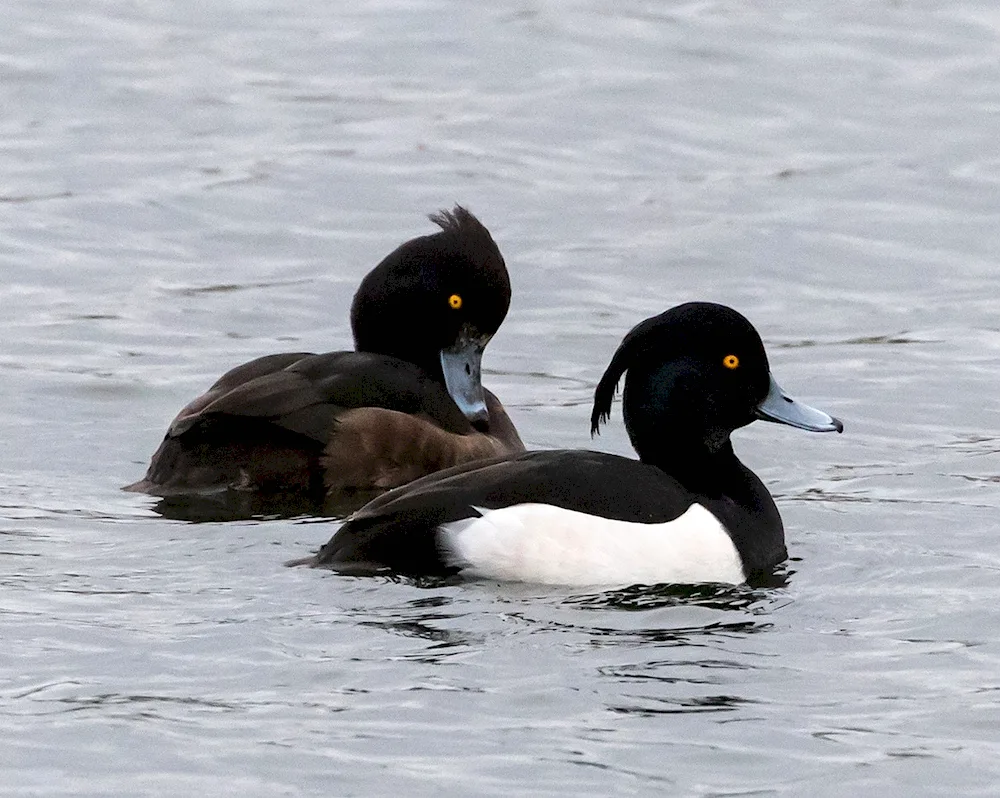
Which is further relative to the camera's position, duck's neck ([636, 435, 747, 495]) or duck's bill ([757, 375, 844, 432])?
duck's bill ([757, 375, 844, 432])

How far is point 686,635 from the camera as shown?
5.84 meters

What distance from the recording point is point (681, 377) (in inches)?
267

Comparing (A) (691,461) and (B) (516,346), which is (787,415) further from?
(B) (516,346)

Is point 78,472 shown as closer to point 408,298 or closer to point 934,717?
point 408,298

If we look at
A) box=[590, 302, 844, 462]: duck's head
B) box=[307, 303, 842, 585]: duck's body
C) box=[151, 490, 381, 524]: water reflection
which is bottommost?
box=[151, 490, 381, 524]: water reflection

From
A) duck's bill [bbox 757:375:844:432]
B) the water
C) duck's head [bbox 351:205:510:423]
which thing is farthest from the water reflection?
duck's bill [bbox 757:375:844:432]

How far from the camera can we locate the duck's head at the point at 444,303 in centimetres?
815

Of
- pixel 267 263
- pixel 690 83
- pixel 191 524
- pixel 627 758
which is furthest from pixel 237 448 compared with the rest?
pixel 690 83

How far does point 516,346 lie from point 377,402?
8.76 ft

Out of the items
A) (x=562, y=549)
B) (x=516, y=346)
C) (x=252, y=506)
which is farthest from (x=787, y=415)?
(x=516, y=346)

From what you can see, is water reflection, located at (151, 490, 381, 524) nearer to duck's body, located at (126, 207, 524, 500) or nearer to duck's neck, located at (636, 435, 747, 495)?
duck's body, located at (126, 207, 524, 500)

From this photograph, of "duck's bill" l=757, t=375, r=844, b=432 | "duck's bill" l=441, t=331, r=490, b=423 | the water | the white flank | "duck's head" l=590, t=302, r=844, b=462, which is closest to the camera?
the water

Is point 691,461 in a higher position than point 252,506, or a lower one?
higher

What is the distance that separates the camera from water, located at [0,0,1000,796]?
5070 millimetres
